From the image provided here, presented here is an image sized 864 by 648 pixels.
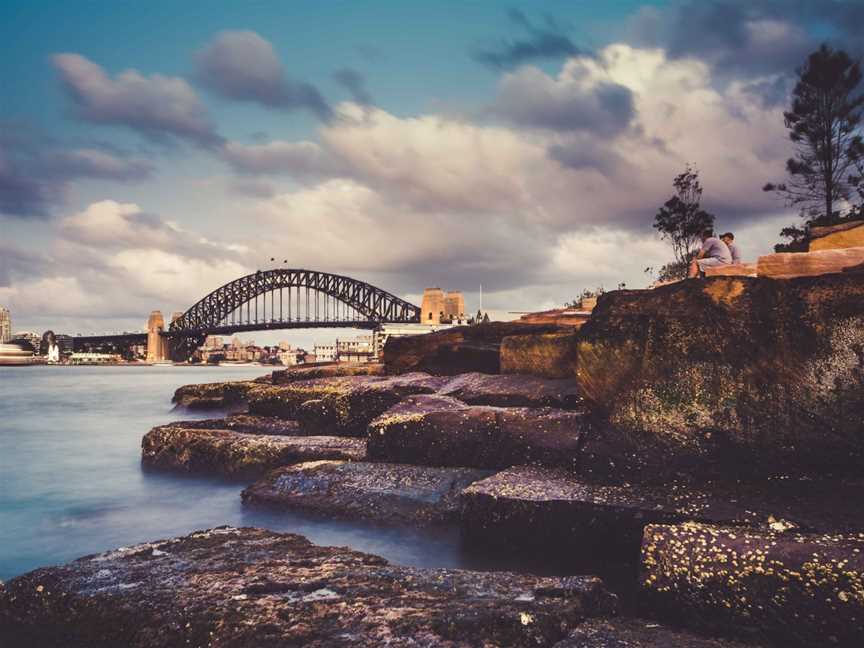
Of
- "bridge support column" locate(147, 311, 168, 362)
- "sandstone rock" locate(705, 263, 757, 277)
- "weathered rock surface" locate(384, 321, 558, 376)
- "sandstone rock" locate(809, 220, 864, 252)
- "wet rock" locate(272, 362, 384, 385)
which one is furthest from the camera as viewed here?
"bridge support column" locate(147, 311, 168, 362)

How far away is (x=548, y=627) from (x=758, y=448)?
1.82m

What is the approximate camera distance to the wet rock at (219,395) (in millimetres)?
13672

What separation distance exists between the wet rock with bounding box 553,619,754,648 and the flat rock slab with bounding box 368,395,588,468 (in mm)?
1662

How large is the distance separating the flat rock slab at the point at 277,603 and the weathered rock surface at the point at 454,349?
5.52 m

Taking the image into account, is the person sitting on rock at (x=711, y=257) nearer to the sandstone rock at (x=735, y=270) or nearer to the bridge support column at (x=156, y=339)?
the sandstone rock at (x=735, y=270)

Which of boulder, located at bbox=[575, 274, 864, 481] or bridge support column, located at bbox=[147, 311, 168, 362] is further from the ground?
bridge support column, located at bbox=[147, 311, 168, 362]

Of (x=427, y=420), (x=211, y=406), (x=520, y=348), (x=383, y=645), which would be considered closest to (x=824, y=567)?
(x=383, y=645)

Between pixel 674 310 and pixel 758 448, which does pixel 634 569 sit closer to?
pixel 758 448

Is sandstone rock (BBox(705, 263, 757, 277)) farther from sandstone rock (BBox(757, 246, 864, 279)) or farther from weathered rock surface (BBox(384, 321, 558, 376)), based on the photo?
weathered rock surface (BBox(384, 321, 558, 376))

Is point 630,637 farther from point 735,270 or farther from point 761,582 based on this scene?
point 735,270

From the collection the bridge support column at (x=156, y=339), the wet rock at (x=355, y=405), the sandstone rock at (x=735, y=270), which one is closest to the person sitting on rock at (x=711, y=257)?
the sandstone rock at (x=735, y=270)

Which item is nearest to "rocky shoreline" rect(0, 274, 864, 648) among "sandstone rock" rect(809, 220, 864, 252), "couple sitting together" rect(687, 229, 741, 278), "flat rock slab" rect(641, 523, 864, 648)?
"flat rock slab" rect(641, 523, 864, 648)

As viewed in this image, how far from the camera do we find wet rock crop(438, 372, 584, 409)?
4.62m

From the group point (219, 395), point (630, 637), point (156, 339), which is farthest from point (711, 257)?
point (156, 339)
